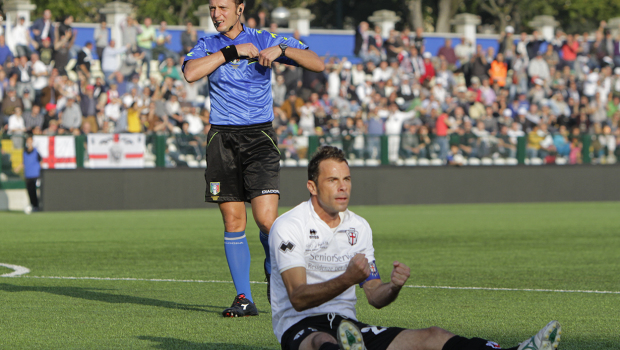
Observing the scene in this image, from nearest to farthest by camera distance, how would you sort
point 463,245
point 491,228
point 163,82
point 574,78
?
1. point 463,245
2. point 491,228
3. point 163,82
4. point 574,78

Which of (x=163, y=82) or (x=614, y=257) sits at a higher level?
(x=163, y=82)

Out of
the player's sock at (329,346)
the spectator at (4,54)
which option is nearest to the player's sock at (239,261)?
the player's sock at (329,346)

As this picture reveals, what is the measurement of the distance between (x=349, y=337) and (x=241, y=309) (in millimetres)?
3087

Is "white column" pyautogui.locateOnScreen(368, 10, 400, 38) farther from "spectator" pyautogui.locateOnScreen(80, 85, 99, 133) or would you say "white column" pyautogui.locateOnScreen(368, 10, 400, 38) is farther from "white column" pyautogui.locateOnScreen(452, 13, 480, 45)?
"spectator" pyautogui.locateOnScreen(80, 85, 99, 133)

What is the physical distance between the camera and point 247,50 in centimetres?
682

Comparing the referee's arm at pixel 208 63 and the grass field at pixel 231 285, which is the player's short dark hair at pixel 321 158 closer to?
the grass field at pixel 231 285

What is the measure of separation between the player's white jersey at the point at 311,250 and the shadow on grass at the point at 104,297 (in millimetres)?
2696

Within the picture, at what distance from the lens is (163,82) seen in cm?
2430

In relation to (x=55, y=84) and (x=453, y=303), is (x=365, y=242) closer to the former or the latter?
(x=453, y=303)

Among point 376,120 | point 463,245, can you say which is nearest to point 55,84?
point 376,120

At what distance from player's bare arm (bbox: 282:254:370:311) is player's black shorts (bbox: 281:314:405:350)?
189mm

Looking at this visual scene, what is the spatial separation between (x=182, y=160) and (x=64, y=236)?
7709 mm

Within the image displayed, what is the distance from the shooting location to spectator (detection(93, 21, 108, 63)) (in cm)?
2534

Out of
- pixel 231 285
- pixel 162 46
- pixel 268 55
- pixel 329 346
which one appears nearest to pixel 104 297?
pixel 231 285
